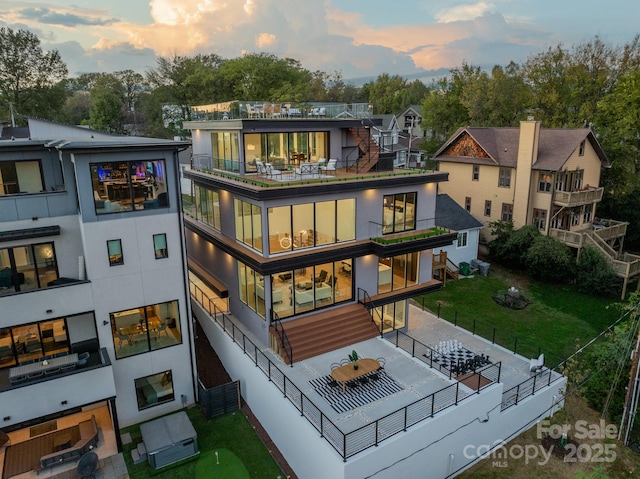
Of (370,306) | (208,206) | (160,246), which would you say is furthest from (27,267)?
(370,306)

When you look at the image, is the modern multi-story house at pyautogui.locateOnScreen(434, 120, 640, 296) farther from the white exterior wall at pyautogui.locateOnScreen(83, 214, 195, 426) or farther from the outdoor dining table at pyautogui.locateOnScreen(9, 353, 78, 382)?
the outdoor dining table at pyautogui.locateOnScreen(9, 353, 78, 382)

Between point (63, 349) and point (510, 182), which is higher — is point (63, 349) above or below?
below

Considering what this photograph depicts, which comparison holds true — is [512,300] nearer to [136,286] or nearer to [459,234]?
[459,234]

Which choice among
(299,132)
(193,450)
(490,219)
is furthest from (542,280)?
(193,450)

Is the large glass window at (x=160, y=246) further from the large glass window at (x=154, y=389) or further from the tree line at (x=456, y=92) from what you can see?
the tree line at (x=456, y=92)

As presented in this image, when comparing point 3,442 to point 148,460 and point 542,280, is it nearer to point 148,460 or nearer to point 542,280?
point 148,460

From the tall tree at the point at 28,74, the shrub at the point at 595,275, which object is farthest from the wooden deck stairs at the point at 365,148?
the tall tree at the point at 28,74

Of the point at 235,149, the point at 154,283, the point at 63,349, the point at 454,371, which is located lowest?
the point at 454,371
